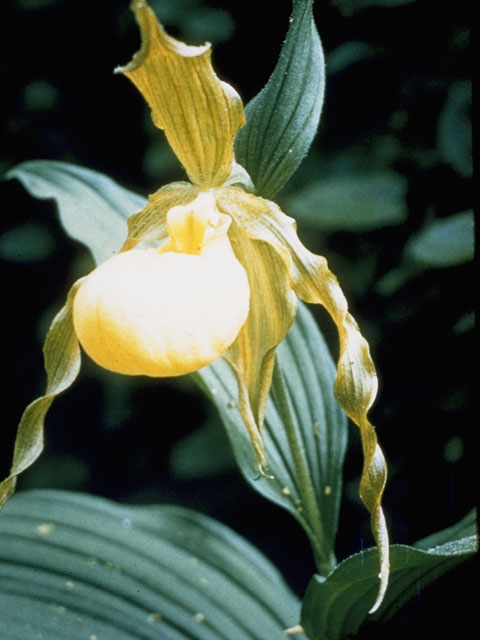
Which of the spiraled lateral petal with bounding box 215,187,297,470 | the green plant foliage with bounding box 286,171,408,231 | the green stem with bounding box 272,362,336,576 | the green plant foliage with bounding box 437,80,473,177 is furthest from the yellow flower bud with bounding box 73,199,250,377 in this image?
the green plant foliage with bounding box 437,80,473,177

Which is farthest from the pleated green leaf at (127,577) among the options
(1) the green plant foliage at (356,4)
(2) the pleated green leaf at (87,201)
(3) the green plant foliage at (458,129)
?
(1) the green plant foliage at (356,4)

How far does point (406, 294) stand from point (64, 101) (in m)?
0.78

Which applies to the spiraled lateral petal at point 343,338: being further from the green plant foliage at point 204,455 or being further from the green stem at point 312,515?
the green plant foliage at point 204,455

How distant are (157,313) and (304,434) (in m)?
0.41

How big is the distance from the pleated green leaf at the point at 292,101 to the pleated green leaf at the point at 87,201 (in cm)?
33

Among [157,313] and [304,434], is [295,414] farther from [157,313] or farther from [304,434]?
[157,313]

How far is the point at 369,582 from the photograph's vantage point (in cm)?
88

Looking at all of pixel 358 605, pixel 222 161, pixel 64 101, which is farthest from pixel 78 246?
pixel 358 605

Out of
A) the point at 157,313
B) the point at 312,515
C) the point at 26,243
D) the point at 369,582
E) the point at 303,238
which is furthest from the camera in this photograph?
the point at 26,243

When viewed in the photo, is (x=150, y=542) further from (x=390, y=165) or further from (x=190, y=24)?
(x=190, y=24)

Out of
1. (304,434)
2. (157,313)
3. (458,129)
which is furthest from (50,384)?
(458,129)

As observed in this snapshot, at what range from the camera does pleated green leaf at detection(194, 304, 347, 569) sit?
39.7 inches

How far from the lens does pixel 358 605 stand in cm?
93

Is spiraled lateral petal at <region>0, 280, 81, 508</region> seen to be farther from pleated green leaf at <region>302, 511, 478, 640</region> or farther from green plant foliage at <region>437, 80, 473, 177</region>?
green plant foliage at <region>437, 80, 473, 177</region>
